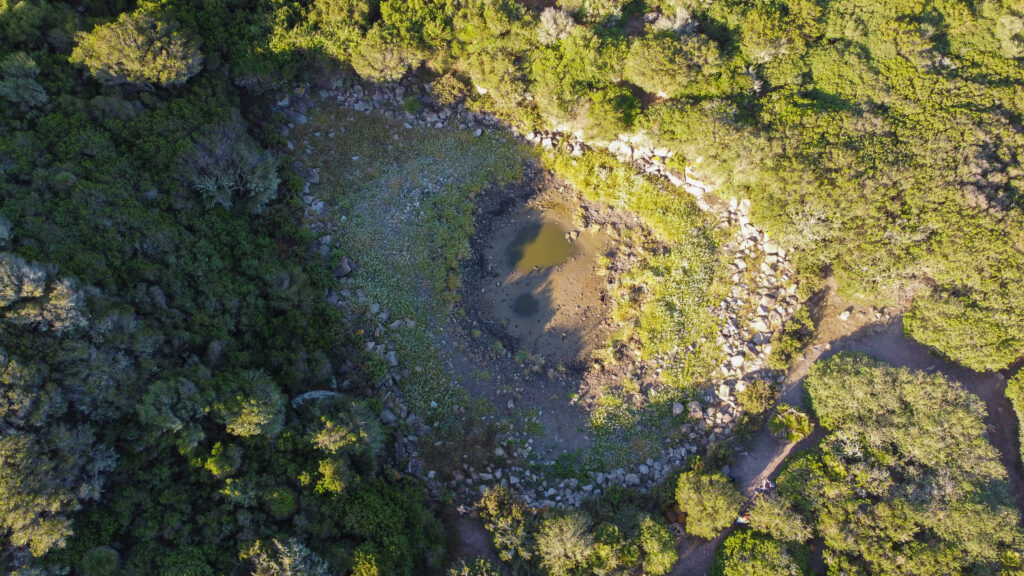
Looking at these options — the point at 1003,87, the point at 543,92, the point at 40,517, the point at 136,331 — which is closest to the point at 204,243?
the point at 136,331

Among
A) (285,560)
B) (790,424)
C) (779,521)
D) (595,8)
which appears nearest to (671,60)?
(595,8)

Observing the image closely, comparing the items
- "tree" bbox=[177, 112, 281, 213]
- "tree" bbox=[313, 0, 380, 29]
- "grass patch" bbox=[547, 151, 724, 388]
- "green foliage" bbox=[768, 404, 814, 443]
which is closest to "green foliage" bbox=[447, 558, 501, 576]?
"grass patch" bbox=[547, 151, 724, 388]

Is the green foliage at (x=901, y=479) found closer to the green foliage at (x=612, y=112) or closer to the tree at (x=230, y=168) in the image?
the green foliage at (x=612, y=112)

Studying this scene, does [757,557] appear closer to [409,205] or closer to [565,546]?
[565,546]

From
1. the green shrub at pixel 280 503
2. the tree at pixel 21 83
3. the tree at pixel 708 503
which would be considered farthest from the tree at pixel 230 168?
the tree at pixel 708 503

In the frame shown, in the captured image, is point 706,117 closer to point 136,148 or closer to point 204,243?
point 204,243

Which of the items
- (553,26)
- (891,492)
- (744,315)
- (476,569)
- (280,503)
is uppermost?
(553,26)
